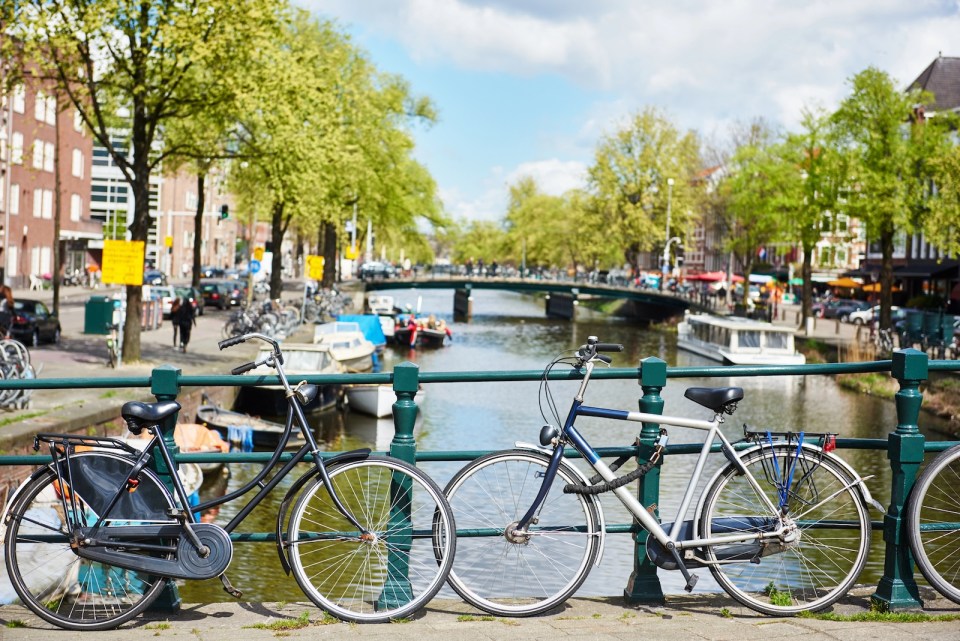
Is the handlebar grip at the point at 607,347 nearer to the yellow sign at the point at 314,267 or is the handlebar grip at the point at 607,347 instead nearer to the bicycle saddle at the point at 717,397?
the bicycle saddle at the point at 717,397

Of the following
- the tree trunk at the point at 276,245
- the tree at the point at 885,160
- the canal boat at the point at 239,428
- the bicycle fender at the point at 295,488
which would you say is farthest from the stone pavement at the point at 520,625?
the tree at the point at 885,160

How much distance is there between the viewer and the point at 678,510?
224 inches

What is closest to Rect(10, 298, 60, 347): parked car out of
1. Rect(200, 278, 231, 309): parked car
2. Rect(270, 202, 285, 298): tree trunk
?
Rect(270, 202, 285, 298): tree trunk

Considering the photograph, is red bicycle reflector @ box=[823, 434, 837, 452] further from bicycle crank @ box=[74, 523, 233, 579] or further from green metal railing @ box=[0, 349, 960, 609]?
bicycle crank @ box=[74, 523, 233, 579]

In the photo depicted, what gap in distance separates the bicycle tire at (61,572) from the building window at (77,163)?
72631 mm

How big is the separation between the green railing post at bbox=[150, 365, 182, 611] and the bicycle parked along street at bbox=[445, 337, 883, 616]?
1279 millimetres

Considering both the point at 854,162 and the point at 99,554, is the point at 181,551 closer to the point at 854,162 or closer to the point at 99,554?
the point at 99,554

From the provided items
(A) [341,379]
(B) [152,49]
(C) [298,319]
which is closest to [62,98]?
(B) [152,49]

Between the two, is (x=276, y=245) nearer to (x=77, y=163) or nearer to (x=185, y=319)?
(x=185, y=319)

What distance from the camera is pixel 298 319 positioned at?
47.0m

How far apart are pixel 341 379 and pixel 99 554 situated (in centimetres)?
132

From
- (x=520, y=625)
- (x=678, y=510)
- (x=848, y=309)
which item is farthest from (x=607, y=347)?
(x=848, y=309)

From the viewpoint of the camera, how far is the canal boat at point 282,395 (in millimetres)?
29266

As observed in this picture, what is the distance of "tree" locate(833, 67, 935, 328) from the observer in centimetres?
4525
